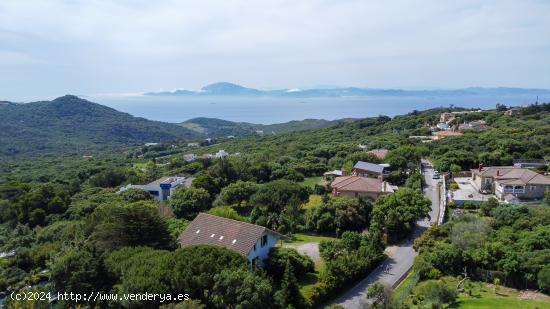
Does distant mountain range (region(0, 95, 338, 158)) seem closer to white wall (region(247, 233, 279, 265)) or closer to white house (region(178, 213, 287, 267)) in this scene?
white house (region(178, 213, 287, 267))

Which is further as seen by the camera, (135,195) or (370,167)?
(370,167)

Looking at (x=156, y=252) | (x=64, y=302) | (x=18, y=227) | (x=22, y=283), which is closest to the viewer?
(x=64, y=302)

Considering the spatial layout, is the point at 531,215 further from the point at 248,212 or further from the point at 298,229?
the point at 248,212

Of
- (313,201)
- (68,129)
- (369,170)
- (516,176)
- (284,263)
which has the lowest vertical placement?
(68,129)

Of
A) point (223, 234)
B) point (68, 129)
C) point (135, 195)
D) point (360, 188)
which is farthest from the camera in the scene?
point (68, 129)

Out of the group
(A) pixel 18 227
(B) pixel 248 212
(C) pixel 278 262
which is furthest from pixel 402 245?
(A) pixel 18 227

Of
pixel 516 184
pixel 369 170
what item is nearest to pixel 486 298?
pixel 516 184

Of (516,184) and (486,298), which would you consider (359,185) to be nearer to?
(516,184)
